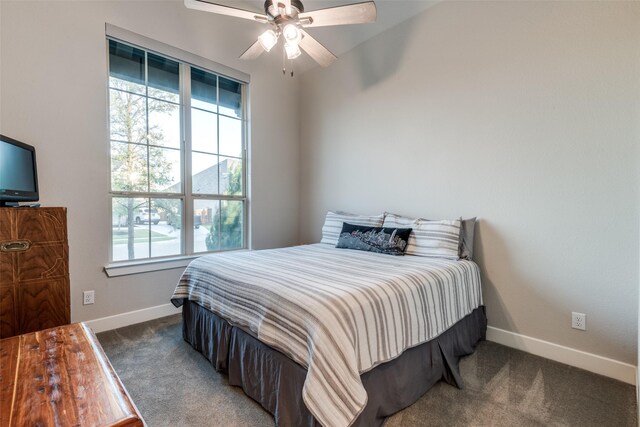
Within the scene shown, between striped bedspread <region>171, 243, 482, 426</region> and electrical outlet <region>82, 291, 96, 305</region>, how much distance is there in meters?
0.85

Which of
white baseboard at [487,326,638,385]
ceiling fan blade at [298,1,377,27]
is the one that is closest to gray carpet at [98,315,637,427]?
white baseboard at [487,326,638,385]

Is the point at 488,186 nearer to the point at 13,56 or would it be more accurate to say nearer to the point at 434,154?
the point at 434,154

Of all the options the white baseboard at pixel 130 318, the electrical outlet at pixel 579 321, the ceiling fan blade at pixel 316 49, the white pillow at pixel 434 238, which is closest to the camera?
the electrical outlet at pixel 579 321

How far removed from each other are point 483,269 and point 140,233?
3.16 metres

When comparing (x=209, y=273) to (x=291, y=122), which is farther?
(x=291, y=122)

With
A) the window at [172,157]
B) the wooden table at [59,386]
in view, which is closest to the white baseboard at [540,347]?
the window at [172,157]

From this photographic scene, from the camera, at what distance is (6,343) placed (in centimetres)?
122

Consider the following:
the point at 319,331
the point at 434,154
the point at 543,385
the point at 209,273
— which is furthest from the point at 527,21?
the point at 209,273

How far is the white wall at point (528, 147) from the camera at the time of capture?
193 centimetres

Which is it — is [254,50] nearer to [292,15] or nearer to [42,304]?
[292,15]

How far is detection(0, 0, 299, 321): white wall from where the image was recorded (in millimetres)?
2178

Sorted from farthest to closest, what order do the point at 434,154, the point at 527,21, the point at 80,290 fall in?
the point at 434,154 → the point at 80,290 → the point at 527,21

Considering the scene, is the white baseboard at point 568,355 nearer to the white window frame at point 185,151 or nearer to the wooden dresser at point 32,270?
the white window frame at point 185,151

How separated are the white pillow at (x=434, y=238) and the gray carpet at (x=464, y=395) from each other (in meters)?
0.80
